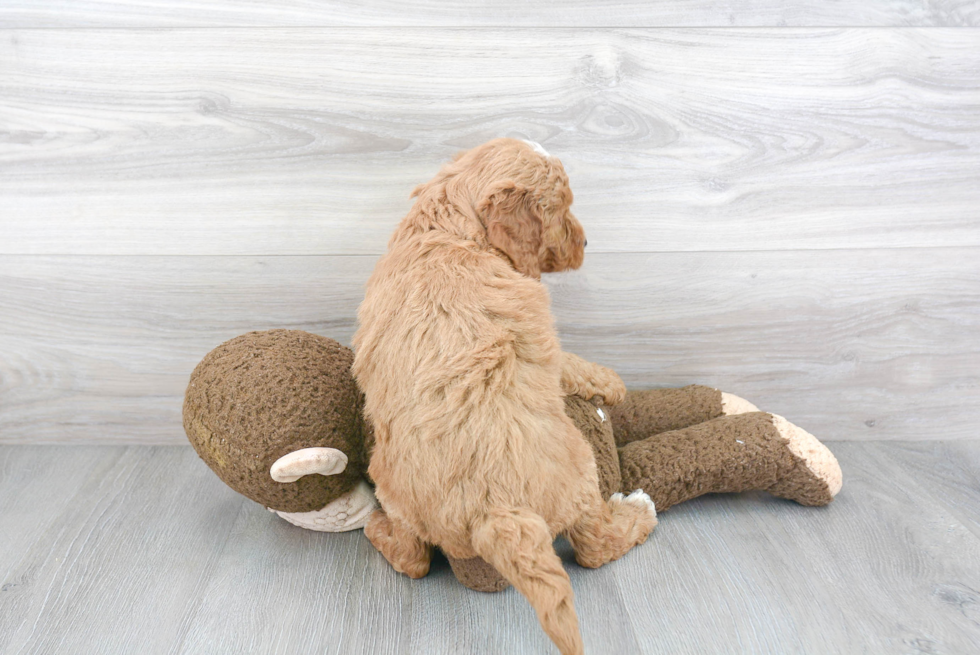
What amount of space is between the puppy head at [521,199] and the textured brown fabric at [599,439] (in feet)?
0.81

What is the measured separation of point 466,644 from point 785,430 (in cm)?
67

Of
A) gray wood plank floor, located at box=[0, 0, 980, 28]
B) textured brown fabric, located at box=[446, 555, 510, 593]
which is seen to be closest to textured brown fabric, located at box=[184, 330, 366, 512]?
textured brown fabric, located at box=[446, 555, 510, 593]

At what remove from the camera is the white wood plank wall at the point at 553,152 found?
1213mm

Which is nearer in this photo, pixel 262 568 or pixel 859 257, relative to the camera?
pixel 262 568

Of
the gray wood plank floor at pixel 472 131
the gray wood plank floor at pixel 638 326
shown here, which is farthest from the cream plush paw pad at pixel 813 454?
the gray wood plank floor at pixel 472 131

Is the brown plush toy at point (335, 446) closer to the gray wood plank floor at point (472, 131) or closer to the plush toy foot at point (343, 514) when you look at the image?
the plush toy foot at point (343, 514)

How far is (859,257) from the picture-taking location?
51.9 inches

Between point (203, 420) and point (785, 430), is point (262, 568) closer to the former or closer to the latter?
point (203, 420)

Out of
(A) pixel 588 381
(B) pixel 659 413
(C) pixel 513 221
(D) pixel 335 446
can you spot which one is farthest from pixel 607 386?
(D) pixel 335 446

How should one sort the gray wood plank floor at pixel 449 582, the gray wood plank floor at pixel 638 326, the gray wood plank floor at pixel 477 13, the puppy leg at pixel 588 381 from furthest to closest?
the gray wood plank floor at pixel 638 326, the gray wood plank floor at pixel 477 13, the puppy leg at pixel 588 381, the gray wood plank floor at pixel 449 582

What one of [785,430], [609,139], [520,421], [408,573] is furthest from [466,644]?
[609,139]

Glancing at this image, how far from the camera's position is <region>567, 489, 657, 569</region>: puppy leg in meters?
0.99

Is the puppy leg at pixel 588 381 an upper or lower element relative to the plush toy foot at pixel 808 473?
upper

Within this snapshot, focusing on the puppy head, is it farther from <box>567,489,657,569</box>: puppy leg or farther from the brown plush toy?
<box>567,489,657,569</box>: puppy leg
